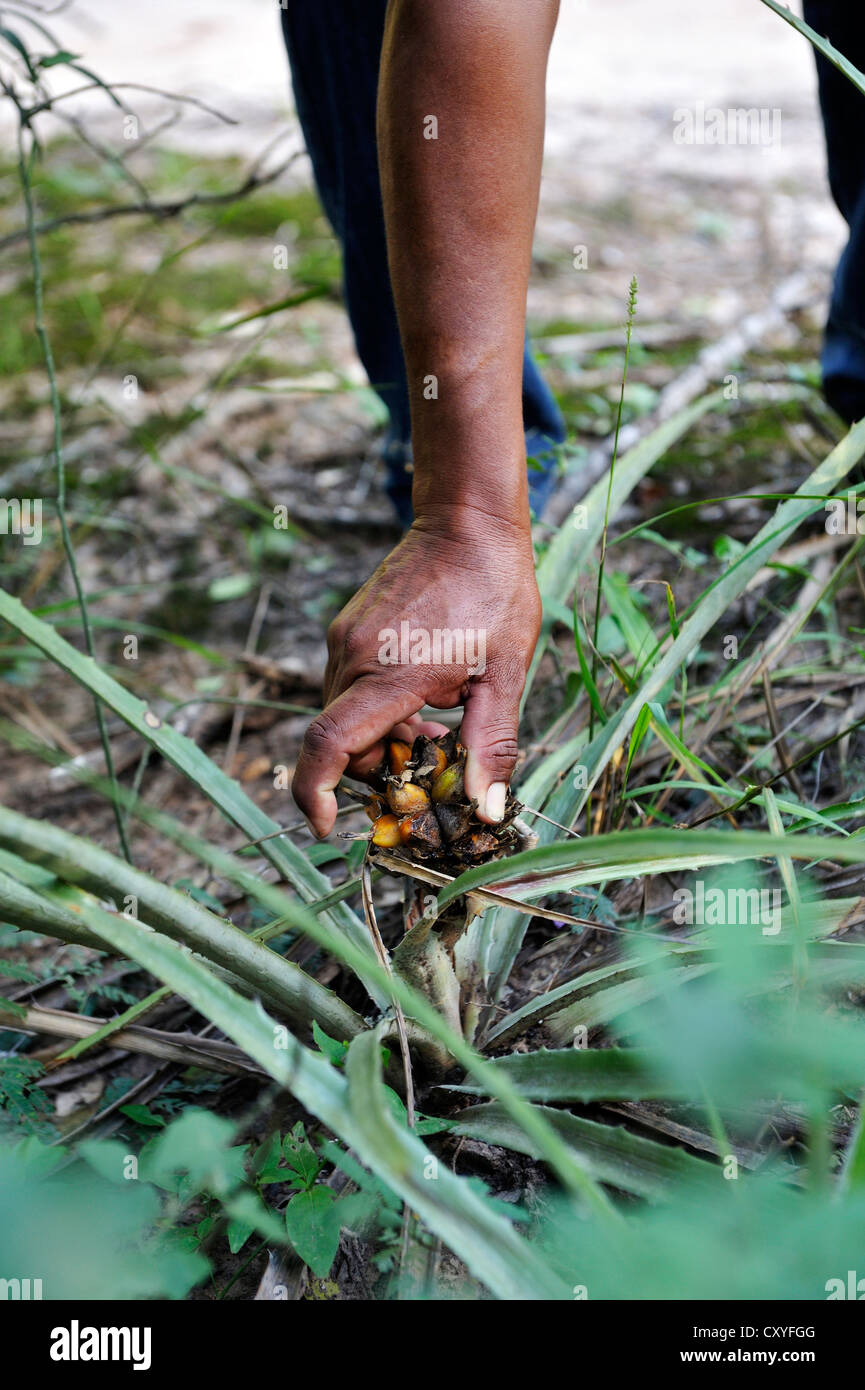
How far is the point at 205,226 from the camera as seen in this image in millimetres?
3355

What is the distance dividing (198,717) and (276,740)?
0.14 metres

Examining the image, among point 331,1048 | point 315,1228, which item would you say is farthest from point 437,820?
point 315,1228

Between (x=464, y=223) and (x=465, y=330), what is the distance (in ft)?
0.35

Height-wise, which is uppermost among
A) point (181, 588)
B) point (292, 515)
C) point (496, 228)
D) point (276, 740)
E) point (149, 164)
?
point (149, 164)

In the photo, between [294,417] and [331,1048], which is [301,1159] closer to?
[331,1048]

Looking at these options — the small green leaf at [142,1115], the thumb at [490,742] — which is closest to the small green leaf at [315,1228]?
the small green leaf at [142,1115]

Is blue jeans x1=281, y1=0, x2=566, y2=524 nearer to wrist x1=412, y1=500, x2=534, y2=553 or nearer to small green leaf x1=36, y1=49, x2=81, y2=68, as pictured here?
wrist x1=412, y1=500, x2=534, y2=553

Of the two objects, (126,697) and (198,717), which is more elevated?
(198,717)

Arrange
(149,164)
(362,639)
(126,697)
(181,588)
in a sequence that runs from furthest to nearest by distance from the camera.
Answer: (149,164)
(181,588)
(126,697)
(362,639)

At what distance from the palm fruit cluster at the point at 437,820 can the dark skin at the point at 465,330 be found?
4cm

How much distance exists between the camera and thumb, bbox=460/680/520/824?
31.6 inches

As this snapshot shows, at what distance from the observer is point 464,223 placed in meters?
0.90

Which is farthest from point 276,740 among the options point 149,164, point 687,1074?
point 149,164
